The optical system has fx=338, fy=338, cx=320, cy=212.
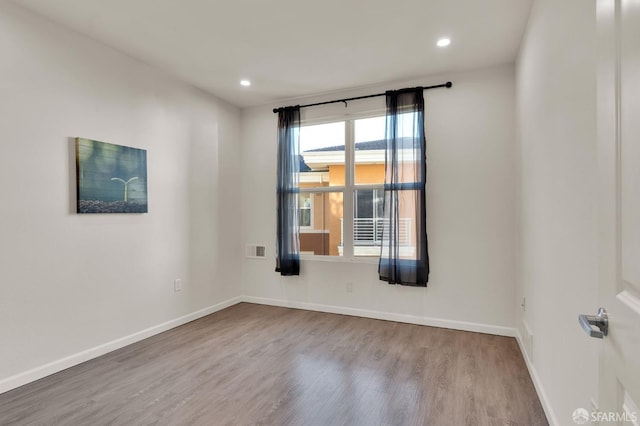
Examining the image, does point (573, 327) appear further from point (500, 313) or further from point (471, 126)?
point (471, 126)

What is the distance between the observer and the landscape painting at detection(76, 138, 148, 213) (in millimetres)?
2828

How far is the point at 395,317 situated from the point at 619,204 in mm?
3331

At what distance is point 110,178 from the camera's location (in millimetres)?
3055

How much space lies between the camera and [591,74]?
135 cm

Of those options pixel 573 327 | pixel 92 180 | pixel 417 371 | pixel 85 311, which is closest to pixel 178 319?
pixel 85 311

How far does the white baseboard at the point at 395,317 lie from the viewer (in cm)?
348

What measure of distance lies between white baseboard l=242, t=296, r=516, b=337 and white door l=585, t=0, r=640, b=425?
9.14 ft

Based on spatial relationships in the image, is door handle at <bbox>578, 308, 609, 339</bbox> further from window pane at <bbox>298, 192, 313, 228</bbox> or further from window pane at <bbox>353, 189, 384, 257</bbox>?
window pane at <bbox>298, 192, 313, 228</bbox>

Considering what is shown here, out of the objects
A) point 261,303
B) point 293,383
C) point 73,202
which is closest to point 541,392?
point 293,383

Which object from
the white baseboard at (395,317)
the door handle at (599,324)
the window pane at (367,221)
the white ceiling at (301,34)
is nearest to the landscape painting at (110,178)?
the white ceiling at (301,34)

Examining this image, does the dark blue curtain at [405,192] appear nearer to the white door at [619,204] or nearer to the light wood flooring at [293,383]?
the light wood flooring at [293,383]

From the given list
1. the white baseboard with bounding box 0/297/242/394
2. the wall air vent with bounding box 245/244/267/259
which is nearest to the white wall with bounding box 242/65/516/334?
the wall air vent with bounding box 245/244/267/259

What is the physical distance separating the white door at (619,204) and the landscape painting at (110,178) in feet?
10.9

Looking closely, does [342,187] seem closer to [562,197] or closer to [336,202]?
[336,202]
